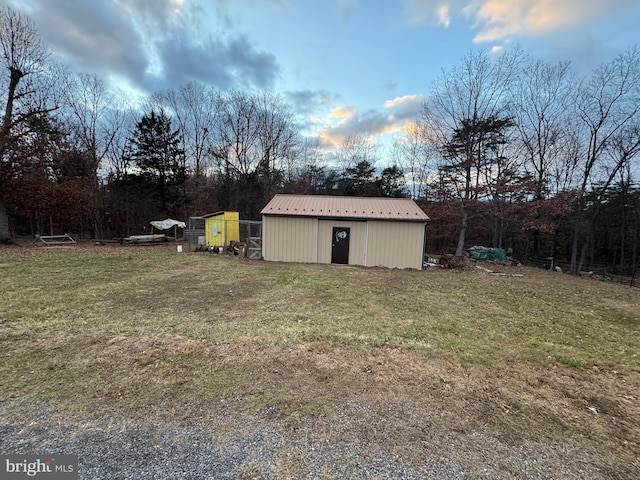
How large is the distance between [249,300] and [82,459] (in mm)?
4211

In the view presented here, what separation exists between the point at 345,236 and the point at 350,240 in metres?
0.28

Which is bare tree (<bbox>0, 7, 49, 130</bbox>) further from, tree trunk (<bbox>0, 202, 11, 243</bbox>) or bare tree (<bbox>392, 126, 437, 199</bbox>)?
bare tree (<bbox>392, 126, 437, 199</bbox>)

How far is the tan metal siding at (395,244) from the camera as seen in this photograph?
11.9 m

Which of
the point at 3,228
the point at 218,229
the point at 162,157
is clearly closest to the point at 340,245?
the point at 218,229

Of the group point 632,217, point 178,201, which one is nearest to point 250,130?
point 178,201

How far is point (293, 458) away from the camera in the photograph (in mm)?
1999

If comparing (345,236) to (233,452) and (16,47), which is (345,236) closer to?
(233,452)

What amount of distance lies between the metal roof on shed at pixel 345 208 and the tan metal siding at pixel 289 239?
38cm

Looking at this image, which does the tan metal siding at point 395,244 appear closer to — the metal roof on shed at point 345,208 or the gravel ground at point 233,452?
the metal roof on shed at point 345,208

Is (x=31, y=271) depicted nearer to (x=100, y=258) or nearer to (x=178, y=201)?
(x=100, y=258)

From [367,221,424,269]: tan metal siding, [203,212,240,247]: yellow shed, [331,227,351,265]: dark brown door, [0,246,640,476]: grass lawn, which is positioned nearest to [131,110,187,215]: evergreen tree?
[203,212,240,247]: yellow shed

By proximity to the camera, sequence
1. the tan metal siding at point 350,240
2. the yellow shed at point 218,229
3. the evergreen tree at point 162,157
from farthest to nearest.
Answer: the evergreen tree at point 162,157, the yellow shed at point 218,229, the tan metal siding at point 350,240

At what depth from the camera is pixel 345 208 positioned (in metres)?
12.9

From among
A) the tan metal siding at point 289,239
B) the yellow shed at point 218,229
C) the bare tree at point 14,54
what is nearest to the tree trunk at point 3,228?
the bare tree at point 14,54
